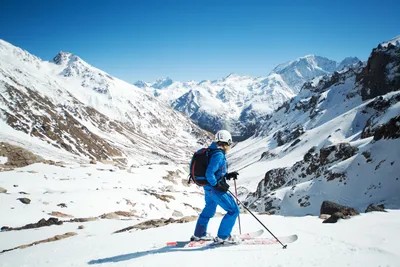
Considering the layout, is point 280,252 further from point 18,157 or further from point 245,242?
point 18,157

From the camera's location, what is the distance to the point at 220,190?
8141 millimetres

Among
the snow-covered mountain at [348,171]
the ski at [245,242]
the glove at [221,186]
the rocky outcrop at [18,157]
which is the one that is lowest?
the snow-covered mountain at [348,171]

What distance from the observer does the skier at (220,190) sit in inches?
313

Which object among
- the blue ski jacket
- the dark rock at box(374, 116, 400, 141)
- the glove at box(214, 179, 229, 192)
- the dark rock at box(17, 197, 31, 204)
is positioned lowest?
the dark rock at box(17, 197, 31, 204)

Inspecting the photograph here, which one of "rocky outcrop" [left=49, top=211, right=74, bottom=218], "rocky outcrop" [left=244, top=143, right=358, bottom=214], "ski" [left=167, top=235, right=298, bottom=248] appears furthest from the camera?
"rocky outcrop" [left=244, top=143, right=358, bottom=214]

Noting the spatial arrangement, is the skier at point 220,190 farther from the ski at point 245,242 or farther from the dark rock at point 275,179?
the dark rock at point 275,179

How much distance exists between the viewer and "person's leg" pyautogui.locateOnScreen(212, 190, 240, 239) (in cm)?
823

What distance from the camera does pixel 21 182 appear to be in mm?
45281

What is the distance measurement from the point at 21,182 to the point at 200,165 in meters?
49.0

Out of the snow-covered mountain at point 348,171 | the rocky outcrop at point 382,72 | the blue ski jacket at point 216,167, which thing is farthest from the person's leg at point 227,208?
the rocky outcrop at point 382,72

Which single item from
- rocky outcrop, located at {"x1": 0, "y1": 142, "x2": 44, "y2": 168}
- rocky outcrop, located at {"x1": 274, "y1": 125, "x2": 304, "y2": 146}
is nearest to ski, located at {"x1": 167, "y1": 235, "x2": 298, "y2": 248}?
rocky outcrop, located at {"x1": 0, "y1": 142, "x2": 44, "y2": 168}

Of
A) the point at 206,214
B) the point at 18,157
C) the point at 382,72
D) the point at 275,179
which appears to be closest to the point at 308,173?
the point at 275,179

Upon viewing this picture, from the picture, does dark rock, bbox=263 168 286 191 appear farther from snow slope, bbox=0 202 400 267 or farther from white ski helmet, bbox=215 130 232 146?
white ski helmet, bbox=215 130 232 146

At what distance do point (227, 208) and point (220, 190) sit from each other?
678 mm
